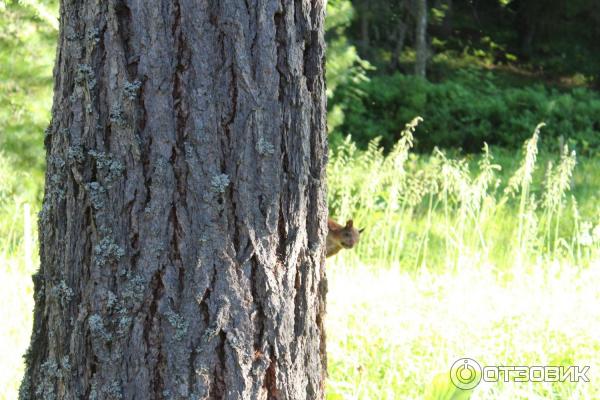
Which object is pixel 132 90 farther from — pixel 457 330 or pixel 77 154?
pixel 457 330

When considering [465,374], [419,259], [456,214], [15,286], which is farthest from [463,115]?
[465,374]

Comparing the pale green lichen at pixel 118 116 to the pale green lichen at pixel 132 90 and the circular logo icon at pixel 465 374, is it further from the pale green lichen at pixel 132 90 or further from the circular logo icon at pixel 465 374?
the circular logo icon at pixel 465 374

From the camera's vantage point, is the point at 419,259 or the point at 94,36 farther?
the point at 419,259

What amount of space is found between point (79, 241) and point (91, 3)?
0.55 m

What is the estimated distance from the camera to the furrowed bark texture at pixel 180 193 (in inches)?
71.6

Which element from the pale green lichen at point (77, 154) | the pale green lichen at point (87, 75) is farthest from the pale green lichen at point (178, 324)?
the pale green lichen at point (87, 75)

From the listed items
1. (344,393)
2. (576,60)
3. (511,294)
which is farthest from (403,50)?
(344,393)

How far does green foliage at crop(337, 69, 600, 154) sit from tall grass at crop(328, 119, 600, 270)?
3.98m

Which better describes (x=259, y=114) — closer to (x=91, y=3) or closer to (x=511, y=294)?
(x=91, y=3)

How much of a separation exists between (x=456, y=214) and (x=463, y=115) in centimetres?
808

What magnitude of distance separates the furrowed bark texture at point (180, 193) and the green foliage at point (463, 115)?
10.4 metres

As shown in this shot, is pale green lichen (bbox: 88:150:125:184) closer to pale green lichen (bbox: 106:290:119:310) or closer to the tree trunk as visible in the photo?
pale green lichen (bbox: 106:290:119:310)

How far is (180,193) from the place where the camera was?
1.83 meters
